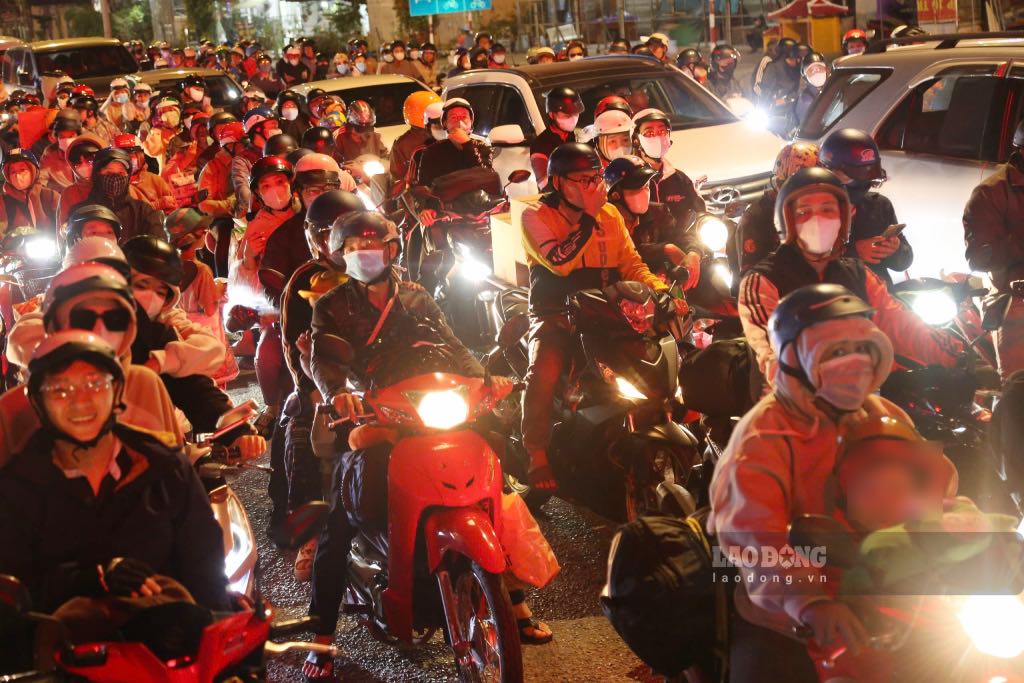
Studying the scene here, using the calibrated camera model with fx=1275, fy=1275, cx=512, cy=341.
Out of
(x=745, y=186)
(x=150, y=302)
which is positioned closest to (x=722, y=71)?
(x=745, y=186)

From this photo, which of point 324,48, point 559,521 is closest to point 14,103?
point 559,521

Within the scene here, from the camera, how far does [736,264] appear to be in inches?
257

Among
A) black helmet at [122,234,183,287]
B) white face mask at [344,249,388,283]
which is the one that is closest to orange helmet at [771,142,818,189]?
white face mask at [344,249,388,283]

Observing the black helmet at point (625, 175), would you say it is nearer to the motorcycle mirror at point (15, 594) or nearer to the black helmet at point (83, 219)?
the black helmet at point (83, 219)

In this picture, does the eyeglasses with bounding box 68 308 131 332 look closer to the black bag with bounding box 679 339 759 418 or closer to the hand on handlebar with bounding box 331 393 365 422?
the hand on handlebar with bounding box 331 393 365 422

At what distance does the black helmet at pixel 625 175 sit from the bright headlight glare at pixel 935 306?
207cm

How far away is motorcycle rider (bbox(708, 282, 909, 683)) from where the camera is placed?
10.1 feet

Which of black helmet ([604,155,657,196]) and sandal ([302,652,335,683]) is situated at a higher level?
black helmet ([604,155,657,196])

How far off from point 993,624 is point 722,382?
7.28 feet

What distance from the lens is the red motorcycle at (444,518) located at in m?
4.36

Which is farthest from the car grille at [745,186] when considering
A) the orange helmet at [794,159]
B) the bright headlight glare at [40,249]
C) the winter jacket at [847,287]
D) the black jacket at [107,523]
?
the black jacket at [107,523]

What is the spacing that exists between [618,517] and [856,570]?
10.1 feet

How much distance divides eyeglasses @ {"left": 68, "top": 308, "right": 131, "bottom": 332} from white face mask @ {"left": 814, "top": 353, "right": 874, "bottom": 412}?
2129mm

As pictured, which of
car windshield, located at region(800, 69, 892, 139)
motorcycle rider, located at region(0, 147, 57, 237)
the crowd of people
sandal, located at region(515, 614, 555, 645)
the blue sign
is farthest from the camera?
the blue sign
